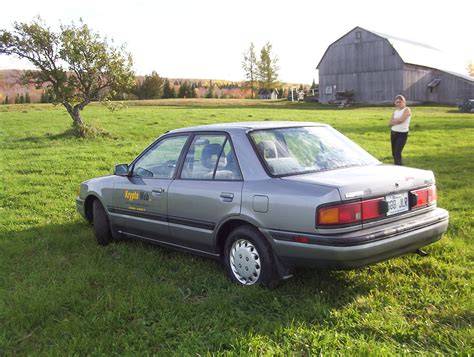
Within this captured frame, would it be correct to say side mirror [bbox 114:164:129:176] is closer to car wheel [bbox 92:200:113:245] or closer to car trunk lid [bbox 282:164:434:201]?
car wheel [bbox 92:200:113:245]

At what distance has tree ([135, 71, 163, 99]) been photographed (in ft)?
227

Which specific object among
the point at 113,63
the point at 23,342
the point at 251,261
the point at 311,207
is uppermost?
the point at 113,63

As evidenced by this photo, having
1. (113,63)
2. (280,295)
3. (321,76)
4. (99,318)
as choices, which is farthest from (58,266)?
(321,76)

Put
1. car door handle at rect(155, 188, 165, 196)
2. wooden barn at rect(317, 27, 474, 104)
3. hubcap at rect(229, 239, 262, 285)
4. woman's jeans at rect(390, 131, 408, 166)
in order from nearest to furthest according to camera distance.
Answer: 1. hubcap at rect(229, 239, 262, 285)
2. car door handle at rect(155, 188, 165, 196)
3. woman's jeans at rect(390, 131, 408, 166)
4. wooden barn at rect(317, 27, 474, 104)

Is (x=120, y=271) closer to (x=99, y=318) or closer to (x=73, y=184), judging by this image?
(x=99, y=318)

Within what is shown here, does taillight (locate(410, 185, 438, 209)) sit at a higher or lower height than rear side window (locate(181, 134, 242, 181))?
lower

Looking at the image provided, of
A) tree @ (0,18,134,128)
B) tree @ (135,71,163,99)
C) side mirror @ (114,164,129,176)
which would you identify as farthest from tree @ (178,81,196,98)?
side mirror @ (114,164,129,176)

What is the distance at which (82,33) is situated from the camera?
18234 mm

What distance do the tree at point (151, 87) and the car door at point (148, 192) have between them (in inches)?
2563

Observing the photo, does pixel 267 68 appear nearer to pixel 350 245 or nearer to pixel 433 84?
pixel 433 84

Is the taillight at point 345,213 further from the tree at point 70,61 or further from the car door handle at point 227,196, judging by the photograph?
the tree at point 70,61

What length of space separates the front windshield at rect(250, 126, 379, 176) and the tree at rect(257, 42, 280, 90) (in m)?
69.8

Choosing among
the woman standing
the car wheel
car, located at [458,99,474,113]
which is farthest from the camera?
car, located at [458,99,474,113]

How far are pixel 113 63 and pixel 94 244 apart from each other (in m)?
13.6
